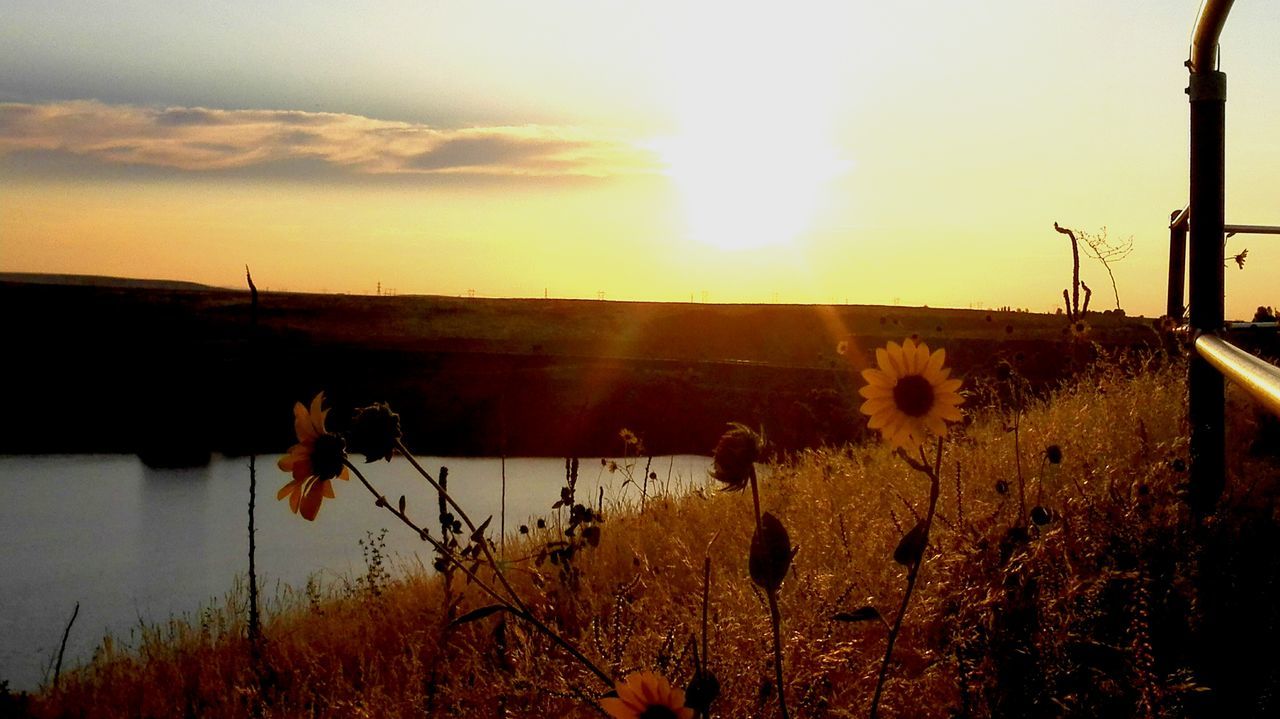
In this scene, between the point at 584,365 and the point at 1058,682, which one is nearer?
the point at 1058,682

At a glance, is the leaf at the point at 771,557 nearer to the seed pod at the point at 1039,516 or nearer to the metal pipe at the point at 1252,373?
the metal pipe at the point at 1252,373

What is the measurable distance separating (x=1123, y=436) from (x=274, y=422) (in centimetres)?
1817

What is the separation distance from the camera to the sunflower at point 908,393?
1.79 metres

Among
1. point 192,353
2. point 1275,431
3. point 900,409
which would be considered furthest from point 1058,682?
point 192,353

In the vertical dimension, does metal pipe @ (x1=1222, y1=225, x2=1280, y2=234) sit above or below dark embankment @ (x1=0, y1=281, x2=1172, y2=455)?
above

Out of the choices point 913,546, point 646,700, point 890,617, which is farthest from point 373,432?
point 890,617

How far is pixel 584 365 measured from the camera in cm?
2312

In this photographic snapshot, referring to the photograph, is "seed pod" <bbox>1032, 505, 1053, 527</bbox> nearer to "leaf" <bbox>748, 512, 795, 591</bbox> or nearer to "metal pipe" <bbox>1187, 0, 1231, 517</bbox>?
"metal pipe" <bbox>1187, 0, 1231, 517</bbox>

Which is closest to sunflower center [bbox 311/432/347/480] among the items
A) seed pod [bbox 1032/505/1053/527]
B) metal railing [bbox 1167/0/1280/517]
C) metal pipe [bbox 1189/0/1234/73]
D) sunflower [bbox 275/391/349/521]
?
sunflower [bbox 275/391/349/521]

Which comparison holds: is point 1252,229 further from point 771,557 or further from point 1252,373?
point 771,557

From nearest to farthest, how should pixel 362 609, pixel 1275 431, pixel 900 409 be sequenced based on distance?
pixel 900 409
pixel 1275 431
pixel 362 609

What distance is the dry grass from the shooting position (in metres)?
2.21

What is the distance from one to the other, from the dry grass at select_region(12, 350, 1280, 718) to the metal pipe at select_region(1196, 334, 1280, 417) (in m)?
0.56

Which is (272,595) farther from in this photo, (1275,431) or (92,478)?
(92,478)
